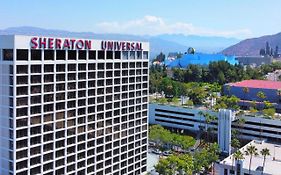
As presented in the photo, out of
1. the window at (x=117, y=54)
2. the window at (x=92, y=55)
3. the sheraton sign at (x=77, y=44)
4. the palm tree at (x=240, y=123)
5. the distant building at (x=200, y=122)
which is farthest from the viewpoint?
the palm tree at (x=240, y=123)

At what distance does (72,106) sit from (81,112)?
1959 mm

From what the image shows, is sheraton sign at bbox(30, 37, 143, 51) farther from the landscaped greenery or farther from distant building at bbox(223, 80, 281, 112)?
distant building at bbox(223, 80, 281, 112)

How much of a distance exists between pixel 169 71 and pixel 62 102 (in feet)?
433

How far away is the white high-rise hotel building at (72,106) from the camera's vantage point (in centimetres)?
4281

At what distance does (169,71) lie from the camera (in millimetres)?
176875

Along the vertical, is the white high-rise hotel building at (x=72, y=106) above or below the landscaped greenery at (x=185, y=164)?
above

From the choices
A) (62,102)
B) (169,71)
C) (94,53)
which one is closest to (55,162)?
(62,102)

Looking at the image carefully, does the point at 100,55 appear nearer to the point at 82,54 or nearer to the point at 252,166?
the point at 82,54

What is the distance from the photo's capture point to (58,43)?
4612cm

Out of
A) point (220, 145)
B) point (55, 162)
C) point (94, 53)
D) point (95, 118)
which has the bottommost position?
point (220, 145)

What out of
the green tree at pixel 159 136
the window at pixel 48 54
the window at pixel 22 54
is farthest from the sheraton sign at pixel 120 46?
the green tree at pixel 159 136

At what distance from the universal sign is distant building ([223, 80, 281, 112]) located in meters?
71.9

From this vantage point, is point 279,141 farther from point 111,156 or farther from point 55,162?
point 55,162

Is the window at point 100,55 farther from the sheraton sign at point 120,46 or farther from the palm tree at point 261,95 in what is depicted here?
the palm tree at point 261,95
